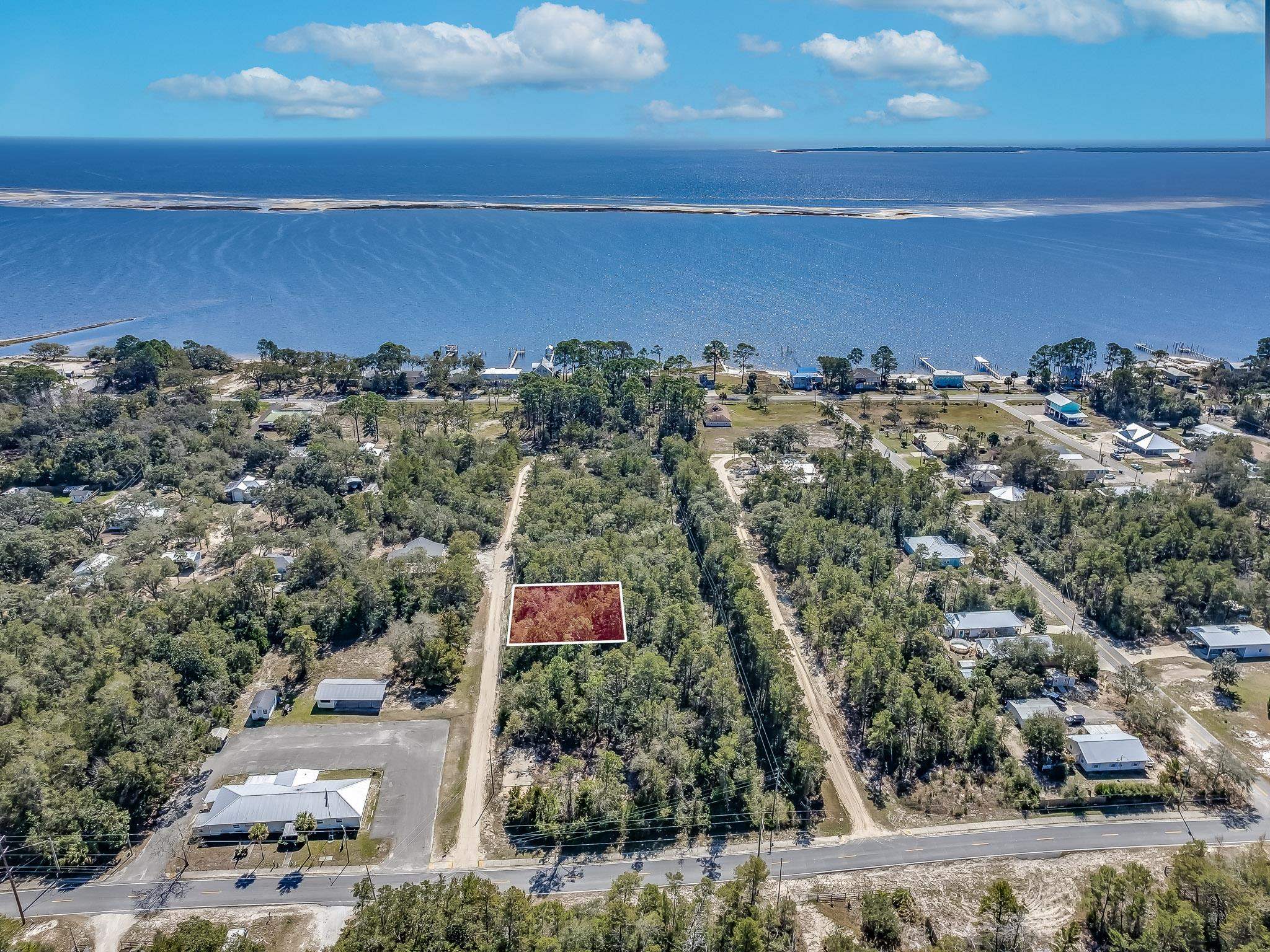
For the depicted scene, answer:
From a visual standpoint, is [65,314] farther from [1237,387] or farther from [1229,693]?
[1237,387]

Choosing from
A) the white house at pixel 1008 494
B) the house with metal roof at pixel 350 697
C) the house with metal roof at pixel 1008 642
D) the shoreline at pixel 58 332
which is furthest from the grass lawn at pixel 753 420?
the shoreline at pixel 58 332

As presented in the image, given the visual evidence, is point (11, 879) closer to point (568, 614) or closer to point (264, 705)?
point (264, 705)

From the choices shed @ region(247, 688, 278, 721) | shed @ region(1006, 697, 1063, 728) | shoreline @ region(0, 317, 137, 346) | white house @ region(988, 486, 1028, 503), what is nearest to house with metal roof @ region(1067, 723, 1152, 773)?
shed @ region(1006, 697, 1063, 728)

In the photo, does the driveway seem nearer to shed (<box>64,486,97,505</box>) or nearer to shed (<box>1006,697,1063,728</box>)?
shed (<box>1006,697,1063,728</box>)

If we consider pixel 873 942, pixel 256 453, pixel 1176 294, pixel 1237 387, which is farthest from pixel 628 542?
pixel 1176 294

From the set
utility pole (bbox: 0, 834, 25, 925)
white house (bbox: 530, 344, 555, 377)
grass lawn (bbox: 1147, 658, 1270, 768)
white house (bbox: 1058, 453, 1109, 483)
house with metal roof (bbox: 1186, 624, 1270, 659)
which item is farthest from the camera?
white house (bbox: 530, 344, 555, 377)

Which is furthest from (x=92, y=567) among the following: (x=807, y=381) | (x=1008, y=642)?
(x=807, y=381)
